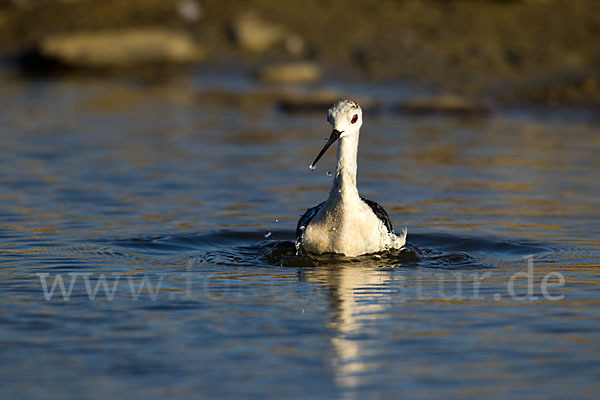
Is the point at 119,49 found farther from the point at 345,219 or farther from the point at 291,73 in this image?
the point at 345,219

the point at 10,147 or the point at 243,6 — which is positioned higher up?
the point at 243,6

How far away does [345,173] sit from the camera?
10.2 metres

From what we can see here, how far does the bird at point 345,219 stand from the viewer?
1008cm

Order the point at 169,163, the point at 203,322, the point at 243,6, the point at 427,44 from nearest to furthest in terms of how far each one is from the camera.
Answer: the point at 203,322 → the point at 169,163 → the point at 427,44 → the point at 243,6

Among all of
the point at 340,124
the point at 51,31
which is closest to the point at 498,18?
the point at 51,31

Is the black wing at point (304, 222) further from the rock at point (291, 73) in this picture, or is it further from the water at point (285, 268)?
the rock at point (291, 73)

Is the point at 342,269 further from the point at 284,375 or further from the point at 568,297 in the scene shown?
the point at 284,375

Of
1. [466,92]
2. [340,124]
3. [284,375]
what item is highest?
[466,92]

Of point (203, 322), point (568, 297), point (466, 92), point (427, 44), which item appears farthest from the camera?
point (427, 44)

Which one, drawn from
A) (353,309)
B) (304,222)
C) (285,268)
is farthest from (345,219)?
(353,309)

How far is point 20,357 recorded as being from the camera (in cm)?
691

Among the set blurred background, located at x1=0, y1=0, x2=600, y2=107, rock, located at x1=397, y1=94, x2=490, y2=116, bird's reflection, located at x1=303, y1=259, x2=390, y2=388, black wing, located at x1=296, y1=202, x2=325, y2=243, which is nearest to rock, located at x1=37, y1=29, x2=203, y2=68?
blurred background, located at x1=0, y1=0, x2=600, y2=107

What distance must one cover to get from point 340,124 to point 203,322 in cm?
309

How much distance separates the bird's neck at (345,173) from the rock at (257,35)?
18.0m
